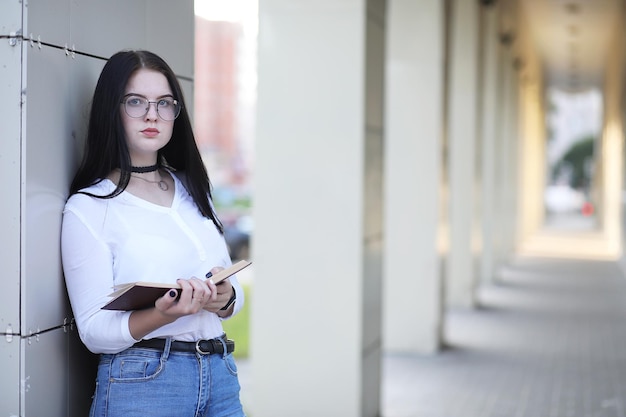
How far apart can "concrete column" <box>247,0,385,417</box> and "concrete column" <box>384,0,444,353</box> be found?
2974 mm

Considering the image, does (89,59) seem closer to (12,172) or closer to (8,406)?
(12,172)

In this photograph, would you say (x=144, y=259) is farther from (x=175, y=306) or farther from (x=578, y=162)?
(x=578, y=162)

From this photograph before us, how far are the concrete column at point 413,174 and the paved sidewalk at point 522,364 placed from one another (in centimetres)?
40

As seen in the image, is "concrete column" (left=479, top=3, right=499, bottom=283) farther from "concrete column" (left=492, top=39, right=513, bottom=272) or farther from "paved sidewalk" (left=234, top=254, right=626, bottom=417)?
"paved sidewalk" (left=234, top=254, right=626, bottom=417)

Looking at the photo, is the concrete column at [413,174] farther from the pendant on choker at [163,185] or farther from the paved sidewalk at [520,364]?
the pendant on choker at [163,185]

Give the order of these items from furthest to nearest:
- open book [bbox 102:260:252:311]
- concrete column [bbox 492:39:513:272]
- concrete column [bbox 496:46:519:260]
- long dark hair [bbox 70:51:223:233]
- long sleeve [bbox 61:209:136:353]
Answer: concrete column [bbox 496:46:519:260] → concrete column [bbox 492:39:513:272] → long dark hair [bbox 70:51:223:233] → long sleeve [bbox 61:209:136:353] → open book [bbox 102:260:252:311]

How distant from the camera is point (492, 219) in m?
15.2

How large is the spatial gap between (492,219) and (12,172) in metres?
13.2

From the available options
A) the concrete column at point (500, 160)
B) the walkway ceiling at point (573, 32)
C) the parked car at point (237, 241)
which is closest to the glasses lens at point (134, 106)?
the concrete column at point (500, 160)

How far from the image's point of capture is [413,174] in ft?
30.2

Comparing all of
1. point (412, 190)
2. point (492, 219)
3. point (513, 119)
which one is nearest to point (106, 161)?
point (412, 190)

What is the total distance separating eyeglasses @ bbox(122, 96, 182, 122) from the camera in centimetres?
262

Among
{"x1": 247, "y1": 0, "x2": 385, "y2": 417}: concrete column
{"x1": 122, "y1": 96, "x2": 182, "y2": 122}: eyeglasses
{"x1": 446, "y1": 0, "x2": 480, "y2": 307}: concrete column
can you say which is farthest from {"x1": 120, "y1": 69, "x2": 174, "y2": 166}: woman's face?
{"x1": 446, "y1": 0, "x2": 480, "y2": 307}: concrete column

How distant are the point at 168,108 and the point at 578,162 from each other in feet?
243
